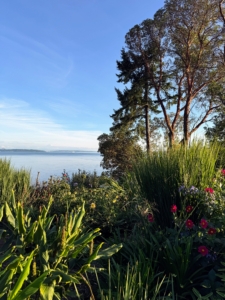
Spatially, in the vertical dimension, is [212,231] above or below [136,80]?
below

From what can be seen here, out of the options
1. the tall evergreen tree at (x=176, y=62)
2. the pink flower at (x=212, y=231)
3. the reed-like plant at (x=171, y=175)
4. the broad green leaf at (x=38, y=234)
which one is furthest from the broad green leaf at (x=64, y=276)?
the tall evergreen tree at (x=176, y=62)

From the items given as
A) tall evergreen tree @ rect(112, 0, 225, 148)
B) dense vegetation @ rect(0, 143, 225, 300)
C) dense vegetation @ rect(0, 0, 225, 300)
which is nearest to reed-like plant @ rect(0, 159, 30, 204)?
dense vegetation @ rect(0, 0, 225, 300)

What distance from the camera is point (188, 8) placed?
639 inches

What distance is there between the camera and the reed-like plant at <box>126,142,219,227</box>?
109 inches

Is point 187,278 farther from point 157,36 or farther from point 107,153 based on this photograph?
point 157,36

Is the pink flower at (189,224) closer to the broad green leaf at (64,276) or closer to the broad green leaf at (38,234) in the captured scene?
the broad green leaf at (64,276)

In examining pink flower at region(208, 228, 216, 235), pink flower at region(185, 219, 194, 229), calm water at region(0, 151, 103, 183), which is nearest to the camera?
pink flower at region(208, 228, 216, 235)

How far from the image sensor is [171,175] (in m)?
2.80

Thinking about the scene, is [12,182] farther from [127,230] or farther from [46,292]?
[46,292]

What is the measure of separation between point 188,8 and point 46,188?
15.3 metres

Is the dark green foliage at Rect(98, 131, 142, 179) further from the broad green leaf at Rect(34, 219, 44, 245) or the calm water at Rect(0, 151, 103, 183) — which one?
the broad green leaf at Rect(34, 219, 44, 245)

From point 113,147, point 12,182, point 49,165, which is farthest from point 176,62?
point 12,182

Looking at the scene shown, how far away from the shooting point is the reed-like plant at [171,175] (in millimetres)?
2764

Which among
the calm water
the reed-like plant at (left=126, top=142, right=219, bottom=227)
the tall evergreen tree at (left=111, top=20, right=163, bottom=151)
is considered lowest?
the calm water
